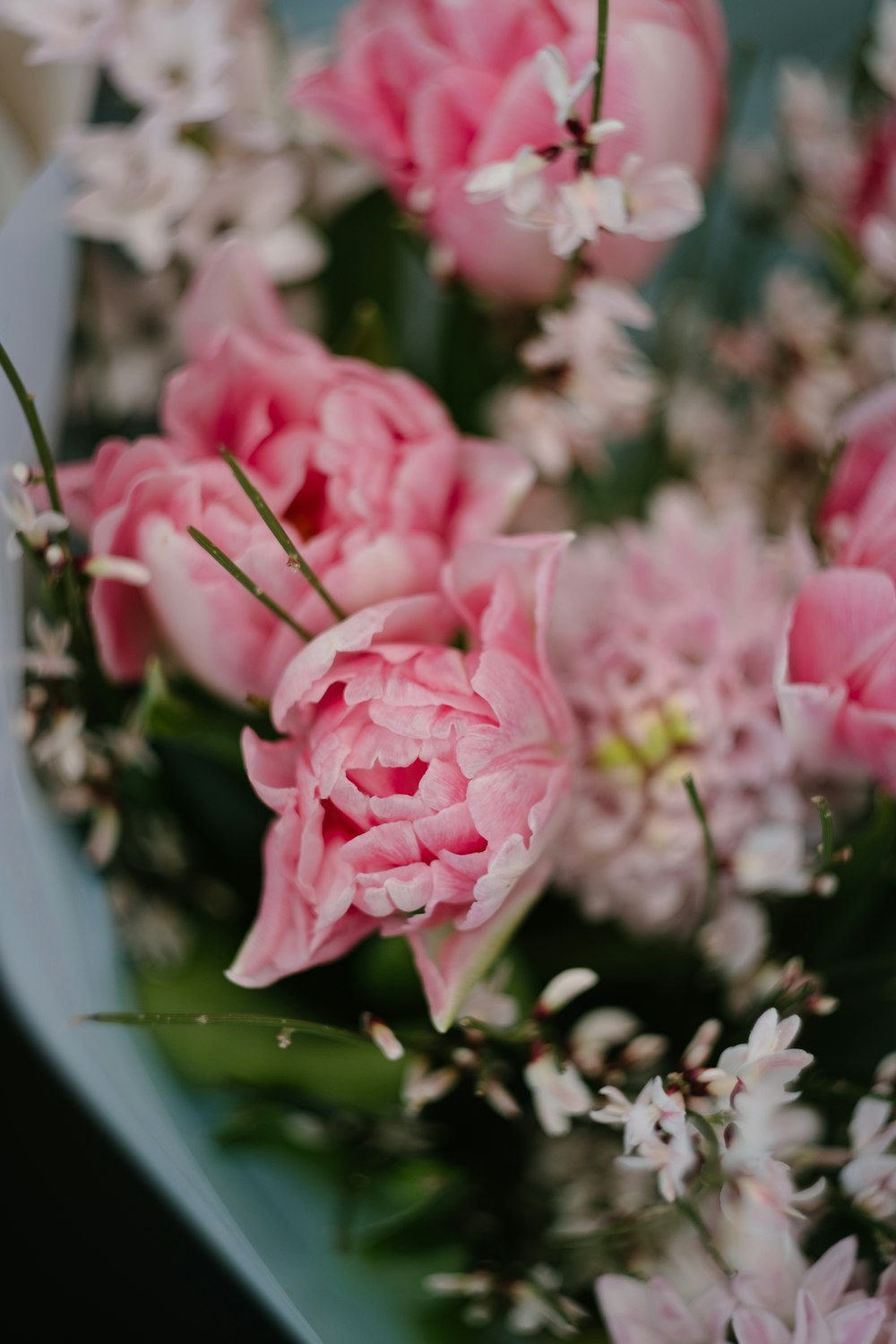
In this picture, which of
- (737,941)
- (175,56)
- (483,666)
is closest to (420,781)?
(483,666)

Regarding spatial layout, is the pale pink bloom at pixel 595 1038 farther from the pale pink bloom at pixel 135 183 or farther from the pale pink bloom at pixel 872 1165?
the pale pink bloom at pixel 135 183

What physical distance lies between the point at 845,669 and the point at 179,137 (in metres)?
0.25

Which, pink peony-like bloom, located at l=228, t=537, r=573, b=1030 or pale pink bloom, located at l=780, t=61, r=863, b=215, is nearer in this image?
pink peony-like bloom, located at l=228, t=537, r=573, b=1030

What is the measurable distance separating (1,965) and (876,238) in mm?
311

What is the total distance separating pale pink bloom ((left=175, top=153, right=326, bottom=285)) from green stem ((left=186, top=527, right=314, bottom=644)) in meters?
0.14

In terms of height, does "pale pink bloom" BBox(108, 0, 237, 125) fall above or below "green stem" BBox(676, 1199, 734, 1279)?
above

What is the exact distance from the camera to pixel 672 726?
0.33 metres

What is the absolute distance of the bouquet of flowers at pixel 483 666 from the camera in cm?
26

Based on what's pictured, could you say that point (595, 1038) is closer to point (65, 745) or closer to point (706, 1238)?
point (706, 1238)

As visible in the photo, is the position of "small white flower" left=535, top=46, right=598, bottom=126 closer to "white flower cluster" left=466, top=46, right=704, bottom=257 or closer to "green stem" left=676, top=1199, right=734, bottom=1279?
"white flower cluster" left=466, top=46, right=704, bottom=257

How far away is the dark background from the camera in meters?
0.40

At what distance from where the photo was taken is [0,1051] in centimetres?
44

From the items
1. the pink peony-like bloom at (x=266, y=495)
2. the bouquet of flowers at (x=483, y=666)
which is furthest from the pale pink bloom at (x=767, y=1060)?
the pink peony-like bloom at (x=266, y=495)

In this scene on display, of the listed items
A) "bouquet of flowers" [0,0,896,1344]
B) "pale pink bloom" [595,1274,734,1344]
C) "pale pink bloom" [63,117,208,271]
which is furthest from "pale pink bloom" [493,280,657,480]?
"pale pink bloom" [595,1274,734,1344]
